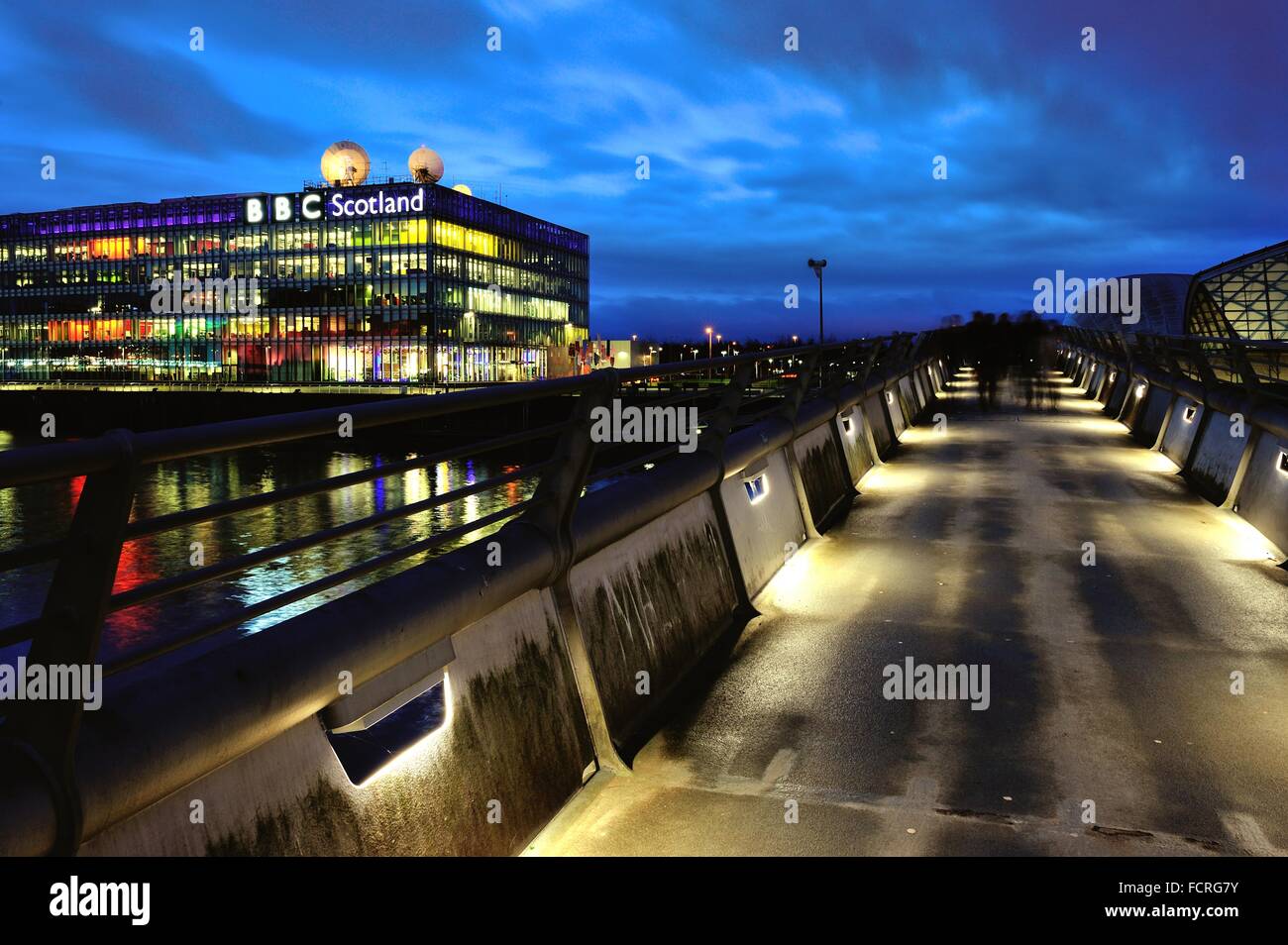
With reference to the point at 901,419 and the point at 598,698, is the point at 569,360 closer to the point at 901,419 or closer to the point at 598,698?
the point at 901,419

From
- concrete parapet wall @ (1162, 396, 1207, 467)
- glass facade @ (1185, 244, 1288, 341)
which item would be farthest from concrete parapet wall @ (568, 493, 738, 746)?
glass facade @ (1185, 244, 1288, 341)

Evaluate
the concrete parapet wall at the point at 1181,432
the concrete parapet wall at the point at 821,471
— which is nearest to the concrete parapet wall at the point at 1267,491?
the concrete parapet wall at the point at 1181,432

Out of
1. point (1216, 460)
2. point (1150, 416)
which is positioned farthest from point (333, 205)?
point (1216, 460)

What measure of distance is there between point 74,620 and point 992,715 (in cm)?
493

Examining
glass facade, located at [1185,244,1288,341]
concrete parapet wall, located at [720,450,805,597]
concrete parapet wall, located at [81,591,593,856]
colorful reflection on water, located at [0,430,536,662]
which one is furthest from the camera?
glass facade, located at [1185,244,1288,341]

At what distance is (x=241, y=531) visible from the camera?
3869cm

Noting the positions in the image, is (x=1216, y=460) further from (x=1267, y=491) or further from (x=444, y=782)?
(x=444, y=782)

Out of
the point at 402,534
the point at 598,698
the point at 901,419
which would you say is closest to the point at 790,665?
the point at 598,698

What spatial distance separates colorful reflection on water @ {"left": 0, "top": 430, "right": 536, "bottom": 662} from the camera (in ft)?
85.9

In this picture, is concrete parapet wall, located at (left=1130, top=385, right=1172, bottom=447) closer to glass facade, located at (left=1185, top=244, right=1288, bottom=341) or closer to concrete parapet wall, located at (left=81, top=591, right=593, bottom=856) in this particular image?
concrete parapet wall, located at (left=81, top=591, right=593, bottom=856)

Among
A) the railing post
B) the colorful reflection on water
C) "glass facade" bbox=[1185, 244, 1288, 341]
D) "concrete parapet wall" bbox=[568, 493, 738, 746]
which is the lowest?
the colorful reflection on water

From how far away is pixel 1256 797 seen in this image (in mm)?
4535

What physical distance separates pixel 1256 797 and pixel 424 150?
11172 centimetres

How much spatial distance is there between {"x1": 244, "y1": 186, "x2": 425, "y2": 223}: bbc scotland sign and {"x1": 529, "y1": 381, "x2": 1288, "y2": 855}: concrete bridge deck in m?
95.3
